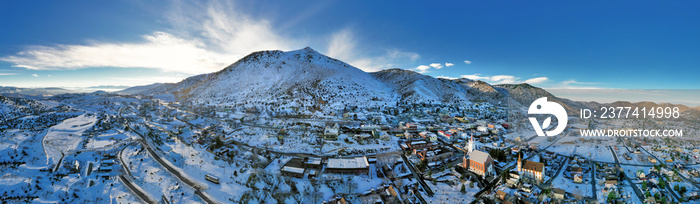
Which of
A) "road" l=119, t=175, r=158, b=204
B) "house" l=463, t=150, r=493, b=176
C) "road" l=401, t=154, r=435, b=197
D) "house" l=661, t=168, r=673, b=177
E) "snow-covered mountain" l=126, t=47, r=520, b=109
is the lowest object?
"road" l=119, t=175, r=158, b=204

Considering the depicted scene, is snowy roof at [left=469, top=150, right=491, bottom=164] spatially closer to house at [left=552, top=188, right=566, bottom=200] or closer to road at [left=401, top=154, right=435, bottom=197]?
house at [left=552, top=188, right=566, bottom=200]

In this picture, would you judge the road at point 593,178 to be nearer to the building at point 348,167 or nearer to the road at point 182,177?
the building at point 348,167

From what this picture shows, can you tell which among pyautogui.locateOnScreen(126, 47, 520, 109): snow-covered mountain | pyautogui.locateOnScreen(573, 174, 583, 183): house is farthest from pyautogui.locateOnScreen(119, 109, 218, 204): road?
pyautogui.locateOnScreen(126, 47, 520, 109): snow-covered mountain

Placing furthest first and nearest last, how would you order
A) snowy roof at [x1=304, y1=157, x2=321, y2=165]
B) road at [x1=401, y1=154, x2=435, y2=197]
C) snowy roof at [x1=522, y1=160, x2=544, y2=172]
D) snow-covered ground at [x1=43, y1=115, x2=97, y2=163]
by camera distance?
1. snow-covered ground at [x1=43, y1=115, x2=97, y2=163]
2. snowy roof at [x1=304, y1=157, x2=321, y2=165]
3. snowy roof at [x1=522, y1=160, x2=544, y2=172]
4. road at [x1=401, y1=154, x2=435, y2=197]

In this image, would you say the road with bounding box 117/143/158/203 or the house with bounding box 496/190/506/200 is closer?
the road with bounding box 117/143/158/203

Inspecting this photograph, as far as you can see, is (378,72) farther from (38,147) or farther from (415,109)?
(38,147)

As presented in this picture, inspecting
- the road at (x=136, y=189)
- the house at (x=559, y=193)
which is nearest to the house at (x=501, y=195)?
the house at (x=559, y=193)

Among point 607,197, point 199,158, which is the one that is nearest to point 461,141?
point 607,197
